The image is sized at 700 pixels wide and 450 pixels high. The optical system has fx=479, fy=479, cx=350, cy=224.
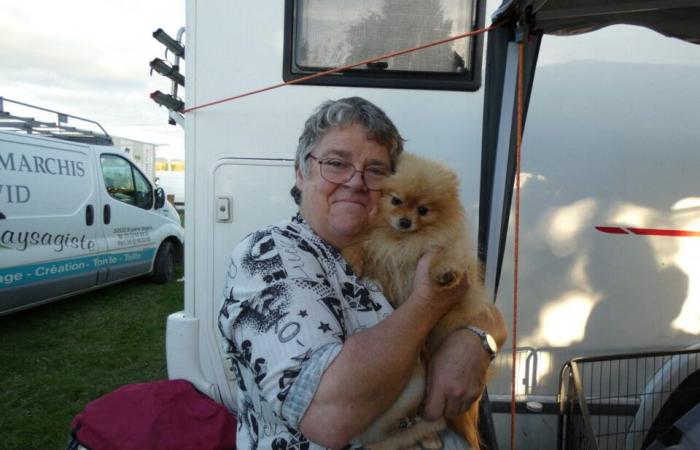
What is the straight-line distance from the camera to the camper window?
8.23 feet

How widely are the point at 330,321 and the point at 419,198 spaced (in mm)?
667

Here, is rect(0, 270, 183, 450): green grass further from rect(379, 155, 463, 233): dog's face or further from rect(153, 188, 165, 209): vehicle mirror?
rect(379, 155, 463, 233): dog's face

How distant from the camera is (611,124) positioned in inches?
106

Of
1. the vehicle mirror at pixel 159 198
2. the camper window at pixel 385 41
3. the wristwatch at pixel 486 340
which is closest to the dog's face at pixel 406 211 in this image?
the wristwatch at pixel 486 340

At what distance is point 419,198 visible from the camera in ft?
6.01

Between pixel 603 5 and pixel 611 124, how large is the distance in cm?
101

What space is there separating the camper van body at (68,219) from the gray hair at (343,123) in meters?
5.50

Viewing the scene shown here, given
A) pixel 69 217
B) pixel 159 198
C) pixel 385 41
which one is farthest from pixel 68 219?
pixel 385 41

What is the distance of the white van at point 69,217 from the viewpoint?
230 inches

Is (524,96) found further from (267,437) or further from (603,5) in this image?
(267,437)

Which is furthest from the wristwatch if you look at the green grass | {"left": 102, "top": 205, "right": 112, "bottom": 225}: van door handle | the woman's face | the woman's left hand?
{"left": 102, "top": 205, "right": 112, "bottom": 225}: van door handle

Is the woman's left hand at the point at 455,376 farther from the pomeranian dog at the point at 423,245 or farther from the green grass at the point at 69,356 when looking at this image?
the green grass at the point at 69,356

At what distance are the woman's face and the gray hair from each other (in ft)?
0.06

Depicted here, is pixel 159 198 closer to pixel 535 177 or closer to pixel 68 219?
pixel 68 219
